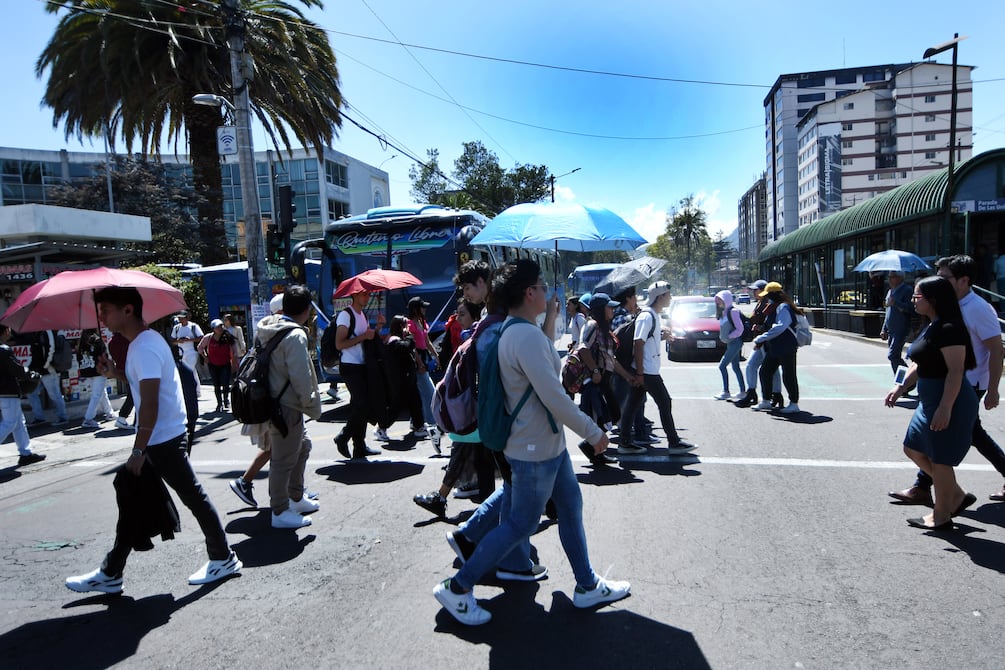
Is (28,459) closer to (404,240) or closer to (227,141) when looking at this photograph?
(404,240)

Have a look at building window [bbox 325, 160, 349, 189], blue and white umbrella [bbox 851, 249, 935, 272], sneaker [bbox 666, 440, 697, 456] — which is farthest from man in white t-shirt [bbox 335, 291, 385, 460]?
building window [bbox 325, 160, 349, 189]

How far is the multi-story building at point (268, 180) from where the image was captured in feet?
145

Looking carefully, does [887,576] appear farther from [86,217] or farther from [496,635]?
[86,217]

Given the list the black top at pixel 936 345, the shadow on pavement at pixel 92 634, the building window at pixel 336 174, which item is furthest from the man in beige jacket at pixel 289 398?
the building window at pixel 336 174

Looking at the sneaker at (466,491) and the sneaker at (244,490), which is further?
the sneaker at (466,491)

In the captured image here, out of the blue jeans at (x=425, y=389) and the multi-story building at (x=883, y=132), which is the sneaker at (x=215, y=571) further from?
the multi-story building at (x=883, y=132)

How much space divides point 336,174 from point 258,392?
45555mm

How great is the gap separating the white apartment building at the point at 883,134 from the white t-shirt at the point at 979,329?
88.3 meters

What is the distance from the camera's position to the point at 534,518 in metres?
3.33

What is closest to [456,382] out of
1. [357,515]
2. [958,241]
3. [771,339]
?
[357,515]

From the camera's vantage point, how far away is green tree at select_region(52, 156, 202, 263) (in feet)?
123

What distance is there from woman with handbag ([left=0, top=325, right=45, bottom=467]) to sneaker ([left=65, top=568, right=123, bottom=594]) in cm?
498

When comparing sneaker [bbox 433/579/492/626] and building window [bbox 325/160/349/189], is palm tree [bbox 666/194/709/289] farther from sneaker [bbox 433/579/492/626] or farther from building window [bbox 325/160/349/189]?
sneaker [bbox 433/579/492/626]

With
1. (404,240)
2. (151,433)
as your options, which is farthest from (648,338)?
(404,240)
